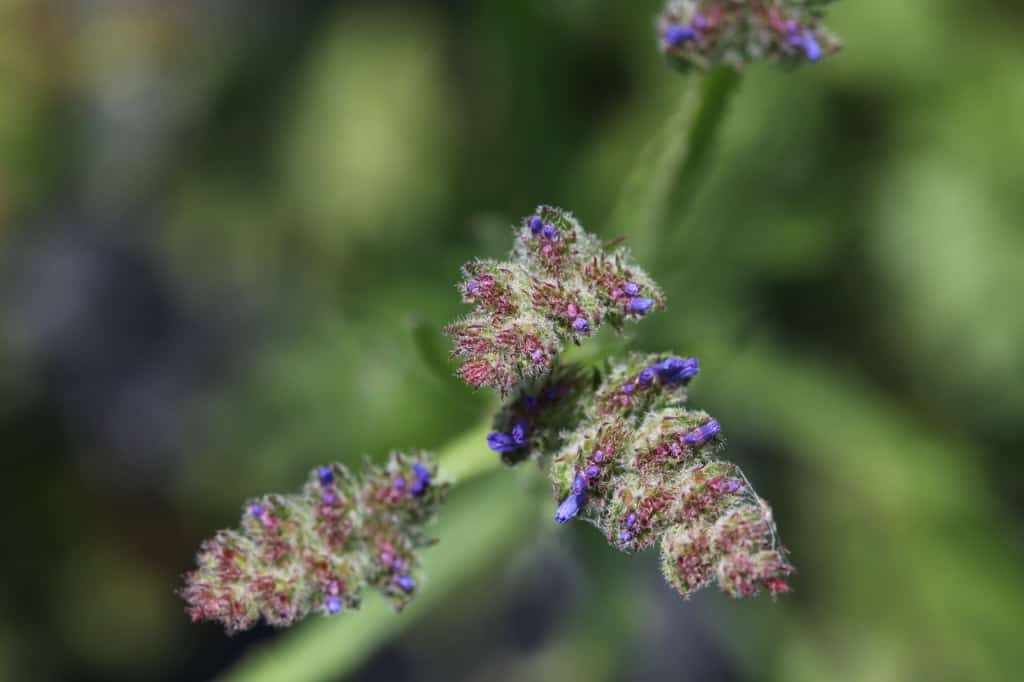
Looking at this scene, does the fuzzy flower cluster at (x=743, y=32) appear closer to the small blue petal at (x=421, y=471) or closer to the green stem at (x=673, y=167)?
the green stem at (x=673, y=167)

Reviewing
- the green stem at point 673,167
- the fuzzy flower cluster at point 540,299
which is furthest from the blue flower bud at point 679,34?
the fuzzy flower cluster at point 540,299

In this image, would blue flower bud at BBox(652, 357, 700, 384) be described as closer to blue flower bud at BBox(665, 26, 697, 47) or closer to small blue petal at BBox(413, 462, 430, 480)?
small blue petal at BBox(413, 462, 430, 480)

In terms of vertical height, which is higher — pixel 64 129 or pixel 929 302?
pixel 64 129

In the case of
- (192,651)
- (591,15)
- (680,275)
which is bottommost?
(680,275)

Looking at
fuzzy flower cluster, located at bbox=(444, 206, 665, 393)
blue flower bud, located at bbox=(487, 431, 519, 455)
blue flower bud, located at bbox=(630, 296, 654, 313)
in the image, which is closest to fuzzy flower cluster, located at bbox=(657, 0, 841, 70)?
fuzzy flower cluster, located at bbox=(444, 206, 665, 393)

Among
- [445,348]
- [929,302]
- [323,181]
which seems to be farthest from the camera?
[323,181]

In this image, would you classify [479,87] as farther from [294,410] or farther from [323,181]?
[294,410]

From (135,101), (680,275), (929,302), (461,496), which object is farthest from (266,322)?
(929,302)

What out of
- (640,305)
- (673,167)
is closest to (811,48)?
(673,167)
